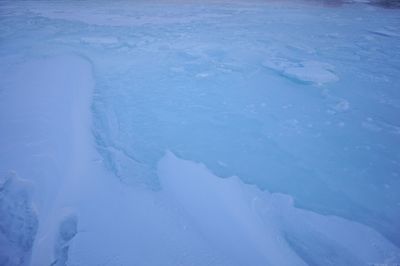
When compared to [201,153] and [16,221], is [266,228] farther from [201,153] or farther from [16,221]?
[16,221]

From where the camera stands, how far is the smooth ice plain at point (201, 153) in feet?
6.17

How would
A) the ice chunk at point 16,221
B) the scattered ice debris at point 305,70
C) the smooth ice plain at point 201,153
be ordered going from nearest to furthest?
the ice chunk at point 16,221 → the smooth ice plain at point 201,153 → the scattered ice debris at point 305,70

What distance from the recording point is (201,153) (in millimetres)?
2730

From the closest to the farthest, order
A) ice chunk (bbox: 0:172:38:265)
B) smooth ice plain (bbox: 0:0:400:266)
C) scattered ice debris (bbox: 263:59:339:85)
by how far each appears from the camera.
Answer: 1. ice chunk (bbox: 0:172:38:265)
2. smooth ice plain (bbox: 0:0:400:266)
3. scattered ice debris (bbox: 263:59:339:85)

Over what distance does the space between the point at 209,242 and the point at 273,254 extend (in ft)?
1.45

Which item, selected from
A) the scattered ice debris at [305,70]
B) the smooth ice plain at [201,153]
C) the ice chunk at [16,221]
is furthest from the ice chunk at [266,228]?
the scattered ice debris at [305,70]

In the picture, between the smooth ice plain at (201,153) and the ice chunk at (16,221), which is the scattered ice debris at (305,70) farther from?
the ice chunk at (16,221)

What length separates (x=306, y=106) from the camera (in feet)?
11.1

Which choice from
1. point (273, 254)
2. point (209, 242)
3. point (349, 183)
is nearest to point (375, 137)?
point (349, 183)

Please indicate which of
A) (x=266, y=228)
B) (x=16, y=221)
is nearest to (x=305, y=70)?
(x=266, y=228)

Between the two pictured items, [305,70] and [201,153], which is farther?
[305,70]

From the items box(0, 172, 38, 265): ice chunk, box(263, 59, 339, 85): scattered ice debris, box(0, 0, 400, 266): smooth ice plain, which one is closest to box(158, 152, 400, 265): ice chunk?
box(0, 0, 400, 266): smooth ice plain

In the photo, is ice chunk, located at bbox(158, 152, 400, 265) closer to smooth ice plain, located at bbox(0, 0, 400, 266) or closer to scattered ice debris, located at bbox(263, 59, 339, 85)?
smooth ice plain, located at bbox(0, 0, 400, 266)

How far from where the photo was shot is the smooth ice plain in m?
1.88
